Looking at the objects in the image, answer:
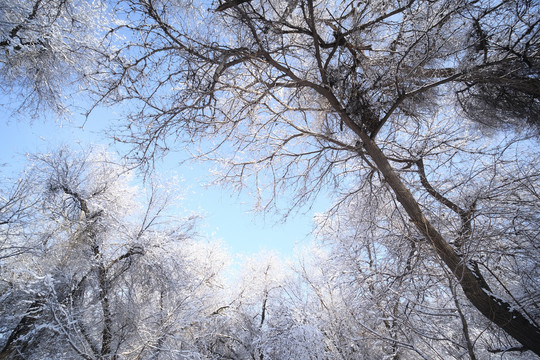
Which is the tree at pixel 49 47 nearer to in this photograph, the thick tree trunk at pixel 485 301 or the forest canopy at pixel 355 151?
the forest canopy at pixel 355 151

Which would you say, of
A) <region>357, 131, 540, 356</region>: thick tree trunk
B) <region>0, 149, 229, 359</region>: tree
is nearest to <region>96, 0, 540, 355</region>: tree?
<region>357, 131, 540, 356</region>: thick tree trunk

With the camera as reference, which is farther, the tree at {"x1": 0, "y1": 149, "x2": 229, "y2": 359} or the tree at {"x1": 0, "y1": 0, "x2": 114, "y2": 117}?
the tree at {"x1": 0, "y1": 149, "x2": 229, "y2": 359}

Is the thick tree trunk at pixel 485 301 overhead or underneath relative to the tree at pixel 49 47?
underneath

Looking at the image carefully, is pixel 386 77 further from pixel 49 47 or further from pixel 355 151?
pixel 49 47

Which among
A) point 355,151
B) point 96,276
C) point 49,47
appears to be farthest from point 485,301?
point 96,276

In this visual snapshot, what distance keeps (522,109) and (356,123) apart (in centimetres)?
264

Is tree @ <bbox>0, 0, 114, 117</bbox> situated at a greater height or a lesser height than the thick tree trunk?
greater

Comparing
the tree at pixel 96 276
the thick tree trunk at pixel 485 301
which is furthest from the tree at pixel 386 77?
the tree at pixel 96 276

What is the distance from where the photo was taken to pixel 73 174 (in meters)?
8.98

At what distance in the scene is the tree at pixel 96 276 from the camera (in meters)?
6.62

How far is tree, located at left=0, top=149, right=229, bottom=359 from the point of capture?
6625 mm

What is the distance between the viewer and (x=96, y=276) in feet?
25.1

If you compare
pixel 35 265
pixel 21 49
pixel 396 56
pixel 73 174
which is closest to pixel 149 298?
pixel 35 265

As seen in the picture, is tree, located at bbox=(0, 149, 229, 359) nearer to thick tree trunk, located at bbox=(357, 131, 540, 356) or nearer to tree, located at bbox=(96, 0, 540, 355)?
tree, located at bbox=(96, 0, 540, 355)
